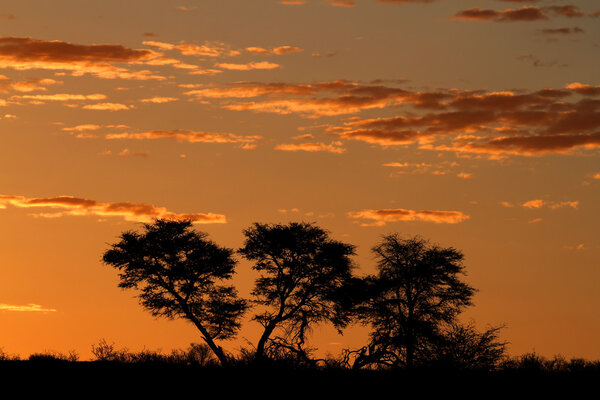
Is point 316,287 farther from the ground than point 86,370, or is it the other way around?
point 316,287

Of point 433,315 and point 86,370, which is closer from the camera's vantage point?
point 86,370

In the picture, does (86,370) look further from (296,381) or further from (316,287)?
(316,287)

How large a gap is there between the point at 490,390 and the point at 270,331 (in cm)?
2783

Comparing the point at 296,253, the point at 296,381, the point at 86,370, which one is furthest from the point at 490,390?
the point at 296,253

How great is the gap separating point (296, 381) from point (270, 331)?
2705 cm

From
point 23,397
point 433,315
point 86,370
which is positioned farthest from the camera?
point 433,315

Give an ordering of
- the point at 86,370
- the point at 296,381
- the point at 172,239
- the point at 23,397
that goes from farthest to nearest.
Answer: the point at 172,239 → the point at 86,370 → the point at 296,381 → the point at 23,397

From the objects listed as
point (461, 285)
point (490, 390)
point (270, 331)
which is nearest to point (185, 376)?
point (490, 390)

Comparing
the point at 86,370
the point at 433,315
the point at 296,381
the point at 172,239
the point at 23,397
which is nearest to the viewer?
the point at 23,397

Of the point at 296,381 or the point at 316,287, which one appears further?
the point at 316,287

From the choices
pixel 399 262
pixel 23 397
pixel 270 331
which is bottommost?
pixel 23 397

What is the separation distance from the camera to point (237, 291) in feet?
227

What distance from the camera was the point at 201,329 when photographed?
67.3m

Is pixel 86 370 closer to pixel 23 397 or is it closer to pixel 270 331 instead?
pixel 23 397
